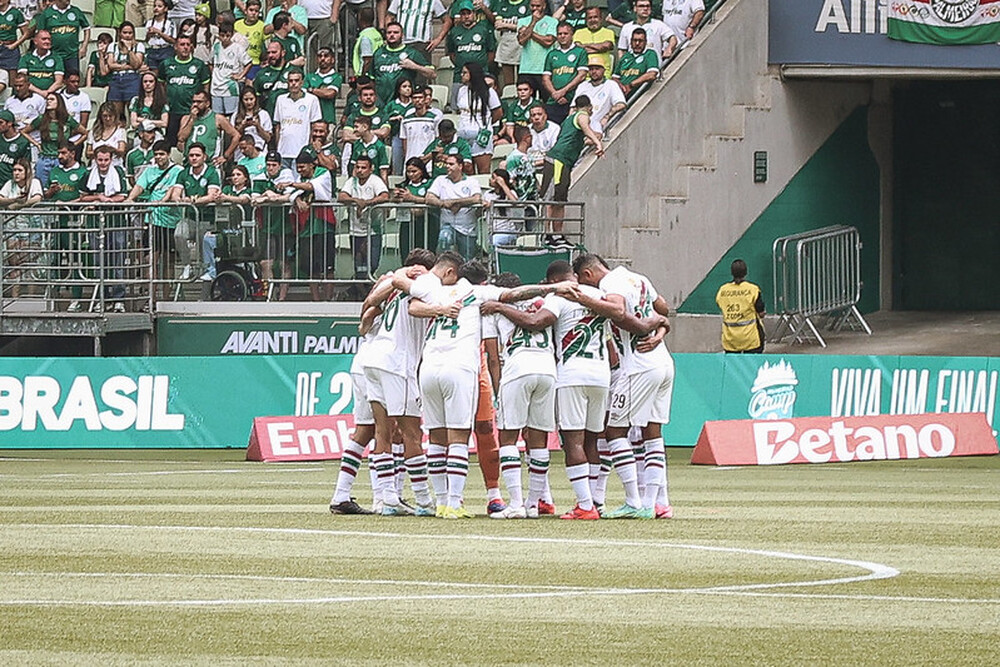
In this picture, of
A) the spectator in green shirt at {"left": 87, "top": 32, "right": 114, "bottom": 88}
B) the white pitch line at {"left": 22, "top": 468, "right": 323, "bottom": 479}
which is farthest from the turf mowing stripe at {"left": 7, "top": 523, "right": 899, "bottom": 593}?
the spectator in green shirt at {"left": 87, "top": 32, "right": 114, "bottom": 88}

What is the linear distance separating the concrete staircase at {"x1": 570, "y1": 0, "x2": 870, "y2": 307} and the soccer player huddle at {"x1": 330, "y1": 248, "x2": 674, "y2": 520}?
517 inches

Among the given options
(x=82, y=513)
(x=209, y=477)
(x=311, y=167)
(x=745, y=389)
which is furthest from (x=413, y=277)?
(x=311, y=167)

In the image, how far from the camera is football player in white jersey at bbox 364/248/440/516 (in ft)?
48.2

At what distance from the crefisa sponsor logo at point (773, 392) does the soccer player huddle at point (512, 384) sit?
9185 mm

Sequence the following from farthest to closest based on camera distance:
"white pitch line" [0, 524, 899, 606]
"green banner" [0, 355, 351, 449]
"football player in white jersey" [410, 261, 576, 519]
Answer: "green banner" [0, 355, 351, 449]
"football player in white jersey" [410, 261, 576, 519]
"white pitch line" [0, 524, 899, 606]

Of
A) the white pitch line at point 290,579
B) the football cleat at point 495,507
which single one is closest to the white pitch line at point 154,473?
the football cleat at point 495,507

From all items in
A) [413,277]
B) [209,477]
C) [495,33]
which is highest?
[495,33]

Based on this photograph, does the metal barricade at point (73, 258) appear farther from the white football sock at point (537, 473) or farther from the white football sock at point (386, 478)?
the white football sock at point (537, 473)

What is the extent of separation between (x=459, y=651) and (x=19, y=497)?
9290 millimetres

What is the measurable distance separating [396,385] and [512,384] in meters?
0.94

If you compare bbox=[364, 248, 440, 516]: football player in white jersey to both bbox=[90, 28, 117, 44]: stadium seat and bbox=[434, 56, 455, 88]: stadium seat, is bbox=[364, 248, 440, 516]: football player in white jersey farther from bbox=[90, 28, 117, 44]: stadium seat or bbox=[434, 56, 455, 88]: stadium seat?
bbox=[90, 28, 117, 44]: stadium seat

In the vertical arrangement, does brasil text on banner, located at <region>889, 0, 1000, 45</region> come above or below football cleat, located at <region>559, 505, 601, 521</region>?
above

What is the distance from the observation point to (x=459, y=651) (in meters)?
8.27

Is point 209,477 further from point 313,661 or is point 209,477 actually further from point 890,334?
point 890,334
